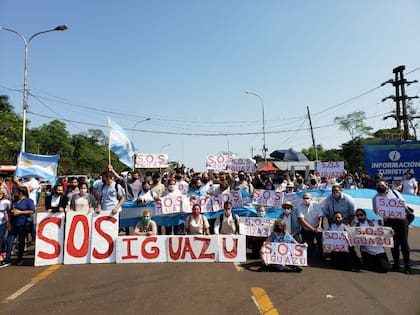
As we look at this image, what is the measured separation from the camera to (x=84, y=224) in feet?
23.0

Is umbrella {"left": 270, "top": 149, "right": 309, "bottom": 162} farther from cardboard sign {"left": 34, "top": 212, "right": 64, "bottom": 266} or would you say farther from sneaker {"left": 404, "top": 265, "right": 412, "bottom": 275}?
cardboard sign {"left": 34, "top": 212, "right": 64, "bottom": 266}

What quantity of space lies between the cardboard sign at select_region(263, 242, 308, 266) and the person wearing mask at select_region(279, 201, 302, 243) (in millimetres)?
1042

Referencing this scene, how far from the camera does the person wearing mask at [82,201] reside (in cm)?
748

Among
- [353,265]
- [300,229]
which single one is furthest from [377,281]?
[300,229]

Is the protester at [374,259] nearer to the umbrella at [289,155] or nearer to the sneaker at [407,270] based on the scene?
the sneaker at [407,270]

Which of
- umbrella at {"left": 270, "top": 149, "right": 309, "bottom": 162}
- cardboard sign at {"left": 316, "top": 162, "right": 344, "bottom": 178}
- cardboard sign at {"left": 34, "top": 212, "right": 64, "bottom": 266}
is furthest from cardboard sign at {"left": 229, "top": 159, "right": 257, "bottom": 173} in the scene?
umbrella at {"left": 270, "top": 149, "right": 309, "bottom": 162}

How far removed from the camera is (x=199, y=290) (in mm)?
5191

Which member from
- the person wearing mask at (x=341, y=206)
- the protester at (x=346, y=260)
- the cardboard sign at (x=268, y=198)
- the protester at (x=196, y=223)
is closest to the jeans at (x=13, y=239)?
the protester at (x=196, y=223)

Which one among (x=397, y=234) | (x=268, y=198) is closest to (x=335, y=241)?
(x=397, y=234)

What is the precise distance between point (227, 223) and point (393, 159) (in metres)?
8.83

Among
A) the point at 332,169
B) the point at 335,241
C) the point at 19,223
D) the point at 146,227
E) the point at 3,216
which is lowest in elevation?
the point at 335,241

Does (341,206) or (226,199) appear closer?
(341,206)

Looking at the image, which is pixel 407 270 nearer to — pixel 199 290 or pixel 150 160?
pixel 199 290

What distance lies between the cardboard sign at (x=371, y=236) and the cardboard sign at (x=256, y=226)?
1.66m
